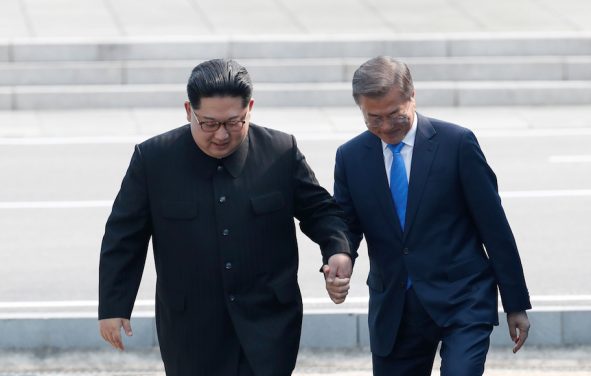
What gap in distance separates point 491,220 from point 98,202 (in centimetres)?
639

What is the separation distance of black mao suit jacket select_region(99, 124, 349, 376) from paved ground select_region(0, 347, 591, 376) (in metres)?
2.15

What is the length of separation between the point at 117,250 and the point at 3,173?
7373 millimetres

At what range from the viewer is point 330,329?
734cm

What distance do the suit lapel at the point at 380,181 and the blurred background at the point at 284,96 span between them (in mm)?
3201

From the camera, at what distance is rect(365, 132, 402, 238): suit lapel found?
513 centimetres

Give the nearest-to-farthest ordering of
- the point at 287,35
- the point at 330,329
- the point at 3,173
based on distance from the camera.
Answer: the point at 330,329, the point at 3,173, the point at 287,35

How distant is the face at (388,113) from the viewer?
4895 millimetres

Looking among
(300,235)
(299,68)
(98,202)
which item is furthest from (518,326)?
(299,68)

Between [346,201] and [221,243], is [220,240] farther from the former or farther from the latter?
[346,201]

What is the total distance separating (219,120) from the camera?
15.6 feet

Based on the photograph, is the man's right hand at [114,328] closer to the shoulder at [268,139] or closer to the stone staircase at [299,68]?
the shoulder at [268,139]

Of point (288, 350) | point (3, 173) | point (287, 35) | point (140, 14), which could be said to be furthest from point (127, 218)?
point (140, 14)

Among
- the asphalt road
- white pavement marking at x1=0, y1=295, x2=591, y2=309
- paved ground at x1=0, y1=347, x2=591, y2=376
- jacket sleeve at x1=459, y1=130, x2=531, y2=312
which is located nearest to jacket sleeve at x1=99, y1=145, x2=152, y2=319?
jacket sleeve at x1=459, y1=130, x2=531, y2=312

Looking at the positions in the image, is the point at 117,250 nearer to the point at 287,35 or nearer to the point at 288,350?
the point at 288,350
